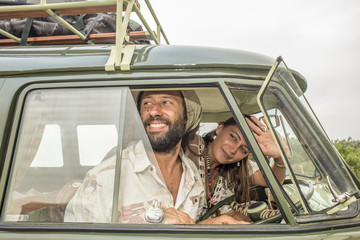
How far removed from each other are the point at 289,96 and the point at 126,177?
90 centimetres

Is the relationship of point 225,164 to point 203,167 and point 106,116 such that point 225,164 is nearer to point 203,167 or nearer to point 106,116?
point 203,167

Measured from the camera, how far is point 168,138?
6.46ft

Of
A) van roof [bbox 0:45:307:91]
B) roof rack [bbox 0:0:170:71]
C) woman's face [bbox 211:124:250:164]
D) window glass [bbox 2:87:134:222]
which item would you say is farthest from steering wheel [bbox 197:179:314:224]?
roof rack [bbox 0:0:170:71]

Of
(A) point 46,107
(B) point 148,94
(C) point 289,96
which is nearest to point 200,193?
(B) point 148,94

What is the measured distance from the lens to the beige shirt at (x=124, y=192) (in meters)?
1.35

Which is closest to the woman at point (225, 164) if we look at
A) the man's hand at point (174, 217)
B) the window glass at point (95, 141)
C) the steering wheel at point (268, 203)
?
the steering wheel at point (268, 203)

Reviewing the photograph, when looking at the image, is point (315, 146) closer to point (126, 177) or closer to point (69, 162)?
point (126, 177)

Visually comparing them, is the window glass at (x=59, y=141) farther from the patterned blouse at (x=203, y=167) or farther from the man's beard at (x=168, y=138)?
the patterned blouse at (x=203, y=167)

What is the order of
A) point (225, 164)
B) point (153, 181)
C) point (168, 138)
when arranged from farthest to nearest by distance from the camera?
point (225, 164)
point (168, 138)
point (153, 181)

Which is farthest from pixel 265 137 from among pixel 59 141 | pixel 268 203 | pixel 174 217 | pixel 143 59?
pixel 59 141

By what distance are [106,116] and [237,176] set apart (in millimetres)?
1651

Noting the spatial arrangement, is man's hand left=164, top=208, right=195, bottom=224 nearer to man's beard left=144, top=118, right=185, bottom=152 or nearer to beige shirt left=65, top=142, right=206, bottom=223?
beige shirt left=65, top=142, right=206, bottom=223

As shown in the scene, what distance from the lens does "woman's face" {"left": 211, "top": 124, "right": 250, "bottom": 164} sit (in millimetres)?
2646

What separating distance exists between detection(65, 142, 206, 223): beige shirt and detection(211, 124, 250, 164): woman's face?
1.19 m
